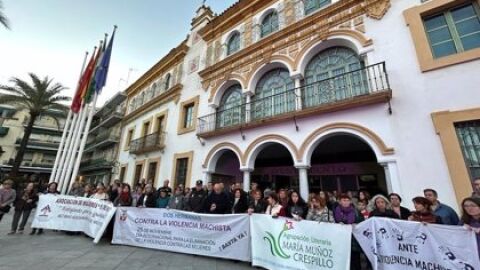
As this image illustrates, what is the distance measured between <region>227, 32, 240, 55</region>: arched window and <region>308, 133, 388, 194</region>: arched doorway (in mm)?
6629

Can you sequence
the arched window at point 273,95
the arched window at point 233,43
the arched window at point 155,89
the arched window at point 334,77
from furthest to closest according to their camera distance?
the arched window at point 155,89
the arched window at point 233,43
the arched window at point 273,95
the arched window at point 334,77

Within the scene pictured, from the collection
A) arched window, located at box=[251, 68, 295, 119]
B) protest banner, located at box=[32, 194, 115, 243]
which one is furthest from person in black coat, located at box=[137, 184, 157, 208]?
arched window, located at box=[251, 68, 295, 119]

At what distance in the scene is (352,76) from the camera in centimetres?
751

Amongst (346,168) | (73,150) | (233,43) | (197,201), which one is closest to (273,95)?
(346,168)

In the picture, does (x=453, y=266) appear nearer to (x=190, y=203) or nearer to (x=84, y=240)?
(x=190, y=203)

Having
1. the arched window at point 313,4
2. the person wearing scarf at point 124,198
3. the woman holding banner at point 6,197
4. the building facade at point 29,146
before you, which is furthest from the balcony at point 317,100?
the building facade at point 29,146

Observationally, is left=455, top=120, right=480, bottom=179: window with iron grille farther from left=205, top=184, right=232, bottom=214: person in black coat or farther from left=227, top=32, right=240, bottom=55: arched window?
left=227, top=32, right=240, bottom=55: arched window

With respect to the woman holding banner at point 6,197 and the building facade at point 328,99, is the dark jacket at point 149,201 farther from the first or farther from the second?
the building facade at point 328,99

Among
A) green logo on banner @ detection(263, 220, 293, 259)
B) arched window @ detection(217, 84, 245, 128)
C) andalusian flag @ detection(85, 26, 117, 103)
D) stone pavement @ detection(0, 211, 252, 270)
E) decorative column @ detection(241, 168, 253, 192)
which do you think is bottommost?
stone pavement @ detection(0, 211, 252, 270)

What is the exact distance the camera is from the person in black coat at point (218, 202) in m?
5.87

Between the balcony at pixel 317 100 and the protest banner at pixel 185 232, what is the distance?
4392 millimetres

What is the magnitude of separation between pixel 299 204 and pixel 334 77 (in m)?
4.25

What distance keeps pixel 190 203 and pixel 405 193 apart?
586 cm

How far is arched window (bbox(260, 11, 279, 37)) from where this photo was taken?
1037 cm
